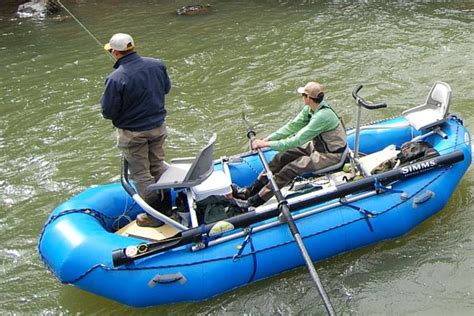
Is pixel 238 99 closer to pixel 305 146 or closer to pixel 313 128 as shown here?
pixel 305 146

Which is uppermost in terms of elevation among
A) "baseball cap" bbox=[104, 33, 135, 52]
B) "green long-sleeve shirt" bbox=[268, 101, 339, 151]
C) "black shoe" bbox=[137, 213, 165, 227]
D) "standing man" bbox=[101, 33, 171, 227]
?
"baseball cap" bbox=[104, 33, 135, 52]

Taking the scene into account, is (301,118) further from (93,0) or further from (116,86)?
(93,0)

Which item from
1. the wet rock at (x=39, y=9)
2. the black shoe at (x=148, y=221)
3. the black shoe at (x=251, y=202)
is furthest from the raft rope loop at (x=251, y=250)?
the wet rock at (x=39, y=9)

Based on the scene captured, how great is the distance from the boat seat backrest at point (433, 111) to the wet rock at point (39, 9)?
13.8 metres

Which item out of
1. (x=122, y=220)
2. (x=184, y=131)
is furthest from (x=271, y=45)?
(x=122, y=220)

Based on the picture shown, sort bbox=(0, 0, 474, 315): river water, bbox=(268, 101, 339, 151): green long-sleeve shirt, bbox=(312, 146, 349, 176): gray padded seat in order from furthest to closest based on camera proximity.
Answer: bbox=(312, 146, 349, 176): gray padded seat → bbox=(268, 101, 339, 151): green long-sleeve shirt → bbox=(0, 0, 474, 315): river water

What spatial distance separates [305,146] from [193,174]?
1.54 meters

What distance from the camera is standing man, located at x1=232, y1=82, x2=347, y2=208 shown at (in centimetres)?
569

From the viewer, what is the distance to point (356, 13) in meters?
14.1

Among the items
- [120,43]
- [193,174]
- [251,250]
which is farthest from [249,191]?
[120,43]

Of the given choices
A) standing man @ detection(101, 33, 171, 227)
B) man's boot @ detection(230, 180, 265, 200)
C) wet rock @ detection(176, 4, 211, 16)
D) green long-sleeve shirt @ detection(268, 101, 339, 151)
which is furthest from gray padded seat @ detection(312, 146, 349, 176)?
wet rock @ detection(176, 4, 211, 16)

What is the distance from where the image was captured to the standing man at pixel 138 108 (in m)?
4.83

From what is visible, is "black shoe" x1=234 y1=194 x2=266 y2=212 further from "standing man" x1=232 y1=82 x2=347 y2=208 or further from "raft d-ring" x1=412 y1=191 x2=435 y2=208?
"raft d-ring" x1=412 y1=191 x2=435 y2=208

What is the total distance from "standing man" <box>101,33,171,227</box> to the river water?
1.39m
